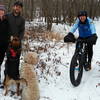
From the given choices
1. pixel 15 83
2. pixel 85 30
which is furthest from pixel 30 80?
pixel 85 30

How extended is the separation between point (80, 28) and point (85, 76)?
145cm

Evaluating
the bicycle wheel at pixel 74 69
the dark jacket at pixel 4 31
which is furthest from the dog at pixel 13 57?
the bicycle wheel at pixel 74 69

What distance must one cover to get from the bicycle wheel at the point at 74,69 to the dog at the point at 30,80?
104 cm

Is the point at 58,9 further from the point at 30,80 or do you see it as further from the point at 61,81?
the point at 30,80

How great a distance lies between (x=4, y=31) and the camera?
21.0 feet

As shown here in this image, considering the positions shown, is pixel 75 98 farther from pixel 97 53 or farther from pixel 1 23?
pixel 97 53

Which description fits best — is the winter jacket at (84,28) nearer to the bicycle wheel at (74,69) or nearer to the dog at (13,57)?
the bicycle wheel at (74,69)

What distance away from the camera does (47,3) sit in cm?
1788

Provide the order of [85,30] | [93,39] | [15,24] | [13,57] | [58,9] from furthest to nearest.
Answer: [58,9] < [85,30] < [93,39] < [15,24] < [13,57]

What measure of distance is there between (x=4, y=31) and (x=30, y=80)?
1330mm

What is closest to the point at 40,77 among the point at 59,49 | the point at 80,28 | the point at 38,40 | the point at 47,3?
the point at 80,28

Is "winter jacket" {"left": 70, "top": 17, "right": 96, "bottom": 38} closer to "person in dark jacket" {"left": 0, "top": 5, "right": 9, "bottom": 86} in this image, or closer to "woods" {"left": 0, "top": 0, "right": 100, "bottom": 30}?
"person in dark jacket" {"left": 0, "top": 5, "right": 9, "bottom": 86}

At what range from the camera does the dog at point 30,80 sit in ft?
18.5

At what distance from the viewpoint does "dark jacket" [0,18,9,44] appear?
6.31 m
